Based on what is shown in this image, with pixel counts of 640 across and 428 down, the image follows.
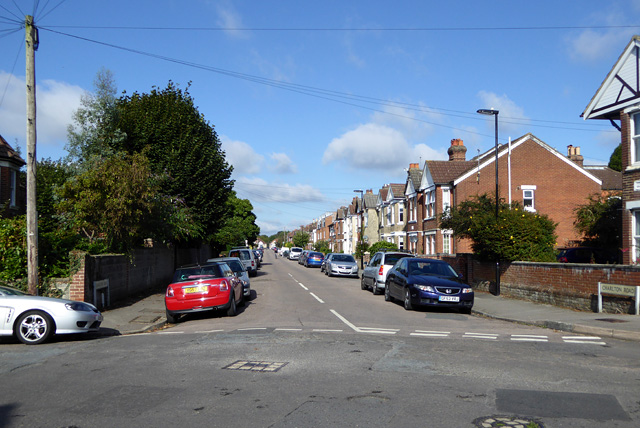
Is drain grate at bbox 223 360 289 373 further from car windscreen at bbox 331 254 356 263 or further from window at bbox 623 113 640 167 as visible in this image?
car windscreen at bbox 331 254 356 263

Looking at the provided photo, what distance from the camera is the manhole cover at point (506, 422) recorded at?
5051 millimetres

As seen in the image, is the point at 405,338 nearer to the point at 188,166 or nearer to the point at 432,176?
the point at 188,166

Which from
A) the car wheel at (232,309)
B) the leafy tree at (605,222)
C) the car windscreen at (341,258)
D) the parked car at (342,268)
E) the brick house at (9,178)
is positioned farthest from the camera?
the car windscreen at (341,258)

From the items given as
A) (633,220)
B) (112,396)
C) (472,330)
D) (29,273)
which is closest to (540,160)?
(633,220)

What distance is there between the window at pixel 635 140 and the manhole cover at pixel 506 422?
15741mm

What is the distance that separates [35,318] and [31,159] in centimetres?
475

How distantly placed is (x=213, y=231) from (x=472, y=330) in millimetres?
19561

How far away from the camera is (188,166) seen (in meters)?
25.5

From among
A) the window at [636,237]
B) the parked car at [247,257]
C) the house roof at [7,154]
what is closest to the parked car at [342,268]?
Answer: the parked car at [247,257]

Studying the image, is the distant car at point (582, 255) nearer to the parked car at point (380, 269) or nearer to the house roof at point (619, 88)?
the house roof at point (619, 88)

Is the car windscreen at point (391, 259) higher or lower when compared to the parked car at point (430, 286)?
higher

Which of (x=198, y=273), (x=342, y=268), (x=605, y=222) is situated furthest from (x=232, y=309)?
(x=342, y=268)

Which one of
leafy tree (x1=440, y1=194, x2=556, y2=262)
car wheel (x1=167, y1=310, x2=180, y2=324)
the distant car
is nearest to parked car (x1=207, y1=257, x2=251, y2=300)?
car wheel (x1=167, y1=310, x2=180, y2=324)

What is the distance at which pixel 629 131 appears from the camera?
18219 millimetres
